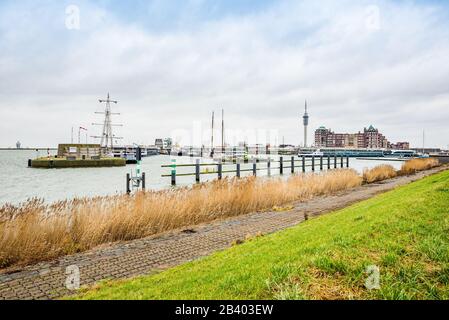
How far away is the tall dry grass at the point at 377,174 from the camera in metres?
28.5

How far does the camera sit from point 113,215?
998 centimetres

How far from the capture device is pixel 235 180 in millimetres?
16359

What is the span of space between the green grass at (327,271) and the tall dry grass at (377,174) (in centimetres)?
2354

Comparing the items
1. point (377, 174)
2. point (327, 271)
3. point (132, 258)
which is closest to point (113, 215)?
point (132, 258)

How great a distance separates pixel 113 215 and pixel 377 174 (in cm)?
2679

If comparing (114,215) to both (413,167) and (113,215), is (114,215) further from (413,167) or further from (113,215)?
(413,167)

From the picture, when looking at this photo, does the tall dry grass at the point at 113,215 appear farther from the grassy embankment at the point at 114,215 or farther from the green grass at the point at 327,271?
the green grass at the point at 327,271

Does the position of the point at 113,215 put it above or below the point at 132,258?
above

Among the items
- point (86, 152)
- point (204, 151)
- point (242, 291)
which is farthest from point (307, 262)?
point (204, 151)

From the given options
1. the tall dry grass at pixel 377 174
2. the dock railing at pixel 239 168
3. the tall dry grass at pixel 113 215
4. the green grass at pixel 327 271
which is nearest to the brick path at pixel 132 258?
the tall dry grass at pixel 113 215

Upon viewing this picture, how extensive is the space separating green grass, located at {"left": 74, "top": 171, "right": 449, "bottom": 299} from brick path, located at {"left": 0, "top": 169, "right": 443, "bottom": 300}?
0.97m

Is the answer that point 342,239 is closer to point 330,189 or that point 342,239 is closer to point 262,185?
point 262,185

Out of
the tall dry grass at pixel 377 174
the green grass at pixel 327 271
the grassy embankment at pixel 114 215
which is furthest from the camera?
the tall dry grass at pixel 377 174
